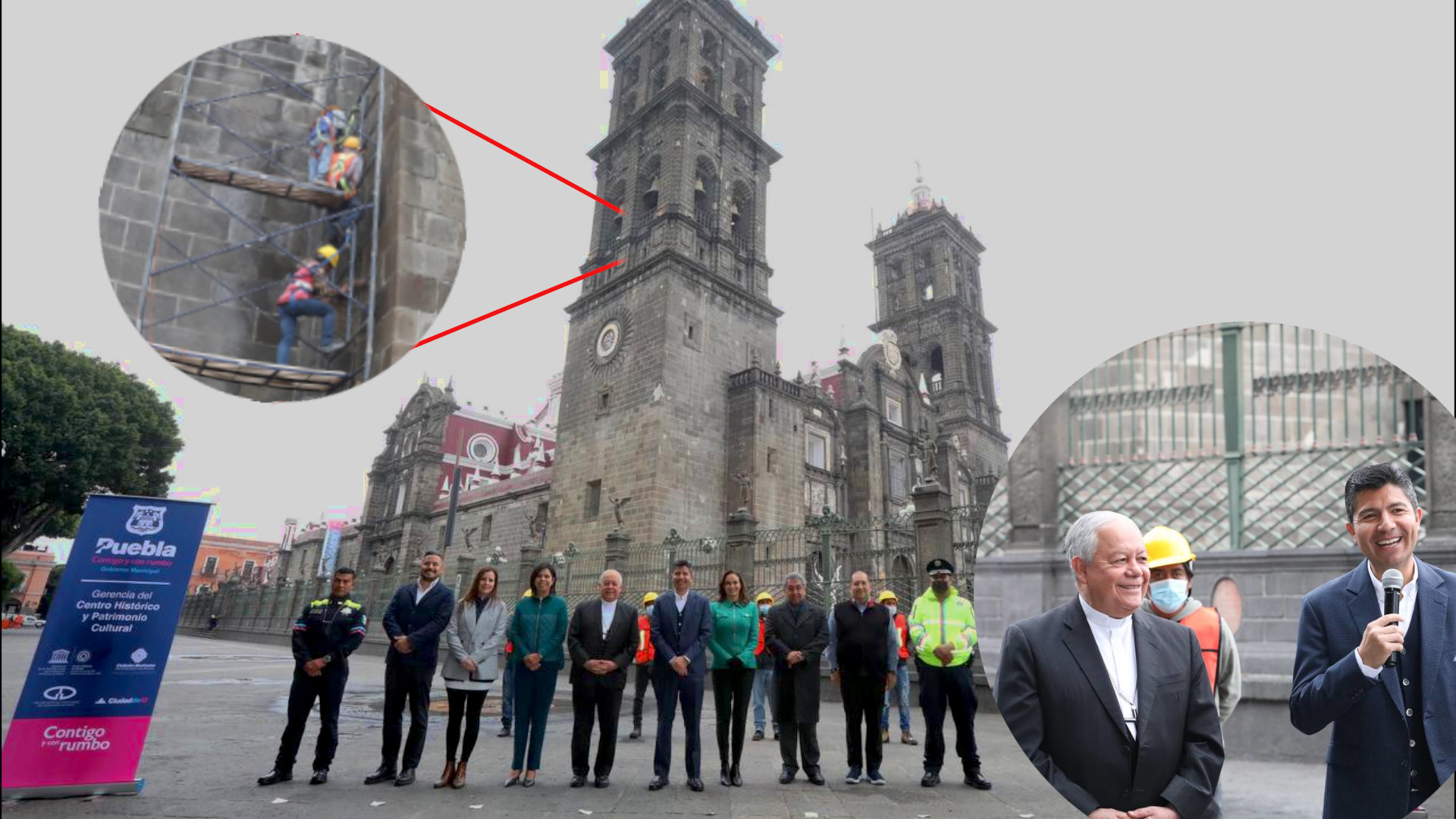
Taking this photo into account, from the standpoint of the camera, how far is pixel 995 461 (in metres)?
37.6

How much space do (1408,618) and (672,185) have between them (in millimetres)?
23544

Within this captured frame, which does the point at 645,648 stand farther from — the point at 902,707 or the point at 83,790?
the point at 83,790

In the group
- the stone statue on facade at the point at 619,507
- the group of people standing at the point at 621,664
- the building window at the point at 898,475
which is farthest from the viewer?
the building window at the point at 898,475

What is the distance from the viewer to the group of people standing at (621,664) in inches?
188

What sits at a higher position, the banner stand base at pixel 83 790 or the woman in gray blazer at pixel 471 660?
the woman in gray blazer at pixel 471 660

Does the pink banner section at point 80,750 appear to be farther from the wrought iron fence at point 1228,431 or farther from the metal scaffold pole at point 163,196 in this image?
the wrought iron fence at point 1228,431

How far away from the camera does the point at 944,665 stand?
455 centimetres

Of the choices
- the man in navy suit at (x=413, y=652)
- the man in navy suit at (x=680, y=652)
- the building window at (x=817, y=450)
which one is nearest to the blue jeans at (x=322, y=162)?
the man in navy suit at (x=413, y=652)

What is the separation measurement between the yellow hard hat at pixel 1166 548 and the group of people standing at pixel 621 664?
2.77 metres

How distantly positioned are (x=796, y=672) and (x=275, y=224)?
4287mm

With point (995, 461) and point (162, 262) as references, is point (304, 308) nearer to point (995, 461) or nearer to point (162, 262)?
point (162, 262)

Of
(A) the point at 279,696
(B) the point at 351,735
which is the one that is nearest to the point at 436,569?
(B) the point at 351,735

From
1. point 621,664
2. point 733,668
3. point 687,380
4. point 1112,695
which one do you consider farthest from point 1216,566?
point 687,380

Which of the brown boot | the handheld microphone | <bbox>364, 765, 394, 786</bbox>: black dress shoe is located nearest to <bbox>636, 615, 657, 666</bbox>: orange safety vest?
the brown boot
